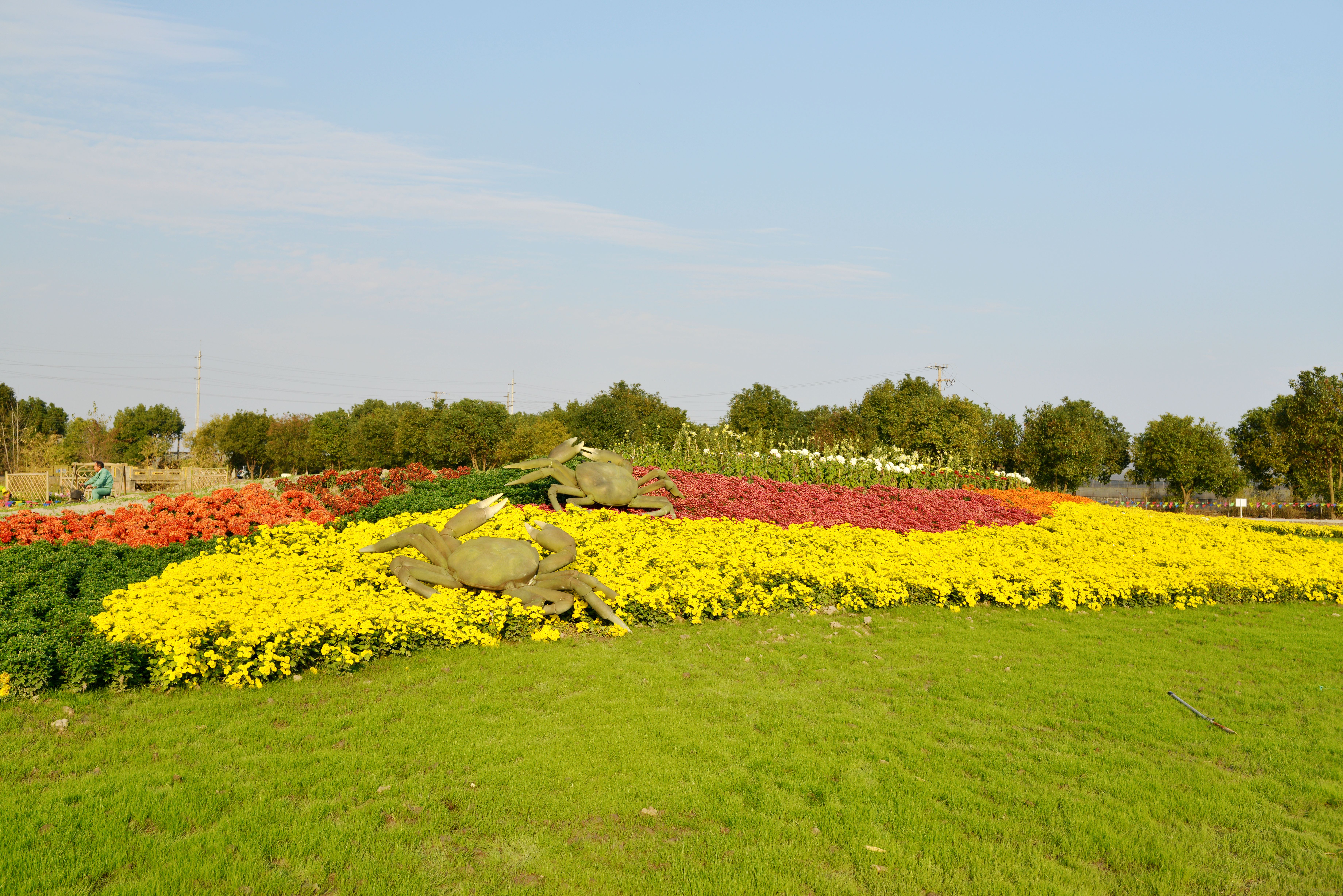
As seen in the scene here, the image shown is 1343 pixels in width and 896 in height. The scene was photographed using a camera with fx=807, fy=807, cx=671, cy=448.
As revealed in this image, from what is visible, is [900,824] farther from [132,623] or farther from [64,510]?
[64,510]

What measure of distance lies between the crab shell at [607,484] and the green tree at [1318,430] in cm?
3677

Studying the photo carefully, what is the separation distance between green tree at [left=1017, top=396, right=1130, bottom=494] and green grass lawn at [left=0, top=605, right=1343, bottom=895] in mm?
31374

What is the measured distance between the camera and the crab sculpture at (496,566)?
7.20m

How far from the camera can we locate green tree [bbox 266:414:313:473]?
170 feet

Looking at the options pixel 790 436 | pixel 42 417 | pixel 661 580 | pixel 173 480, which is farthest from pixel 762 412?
pixel 42 417

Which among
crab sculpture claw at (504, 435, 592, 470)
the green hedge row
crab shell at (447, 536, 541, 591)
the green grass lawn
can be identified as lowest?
the green grass lawn

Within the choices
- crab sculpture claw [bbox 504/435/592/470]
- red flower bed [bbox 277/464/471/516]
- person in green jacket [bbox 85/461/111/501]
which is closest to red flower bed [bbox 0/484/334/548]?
red flower bed [bbox 277/464/471/516]

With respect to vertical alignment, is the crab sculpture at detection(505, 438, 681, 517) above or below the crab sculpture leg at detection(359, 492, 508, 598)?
above

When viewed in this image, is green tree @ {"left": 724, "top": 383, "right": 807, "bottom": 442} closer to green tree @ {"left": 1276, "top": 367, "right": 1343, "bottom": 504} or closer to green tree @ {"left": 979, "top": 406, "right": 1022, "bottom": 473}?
green tree @ {"left": 979, "top": 406, "right": 1022, "bottom": 473}

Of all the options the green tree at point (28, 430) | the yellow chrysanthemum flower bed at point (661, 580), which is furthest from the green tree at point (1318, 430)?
the green tree at point (28, 430)

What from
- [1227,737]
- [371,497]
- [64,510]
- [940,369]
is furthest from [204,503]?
[940,369]

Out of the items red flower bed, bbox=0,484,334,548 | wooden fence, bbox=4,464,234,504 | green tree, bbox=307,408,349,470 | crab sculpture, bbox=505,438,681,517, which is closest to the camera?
red flower bed, bbox=0,484,334,548

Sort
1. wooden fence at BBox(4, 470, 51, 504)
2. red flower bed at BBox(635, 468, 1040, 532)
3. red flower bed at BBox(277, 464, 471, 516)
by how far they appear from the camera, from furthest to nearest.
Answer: wooden fence at BBox(4, 470, 51, 504) → red flower bed at BBox(635, 468, 1040, 532) → red flower bed at BBox(277, 464, 471, 516)

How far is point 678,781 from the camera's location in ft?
14.5
